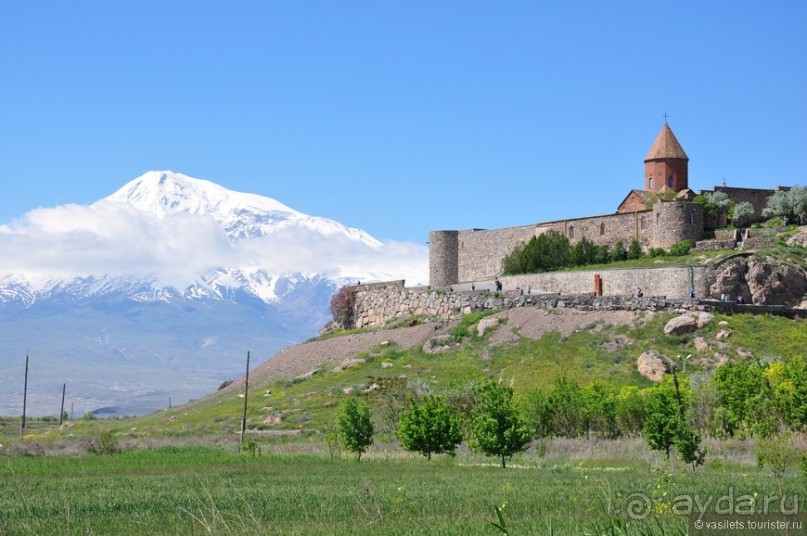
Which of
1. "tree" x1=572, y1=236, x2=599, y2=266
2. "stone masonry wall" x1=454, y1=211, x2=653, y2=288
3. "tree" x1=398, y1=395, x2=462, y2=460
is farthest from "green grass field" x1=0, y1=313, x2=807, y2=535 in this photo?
"stone masonry wall" x1=454, y1=211, x2=653, y2=288

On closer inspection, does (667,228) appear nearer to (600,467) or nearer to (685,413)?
(685,413)

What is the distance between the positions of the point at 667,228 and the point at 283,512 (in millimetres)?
50598

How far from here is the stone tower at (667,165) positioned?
79375 mm

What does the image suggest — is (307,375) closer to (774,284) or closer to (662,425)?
(774,284)

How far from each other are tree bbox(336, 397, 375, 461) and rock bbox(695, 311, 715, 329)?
22.6m

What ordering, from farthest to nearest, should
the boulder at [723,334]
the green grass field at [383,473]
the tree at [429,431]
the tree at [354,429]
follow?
the boulder at [723,334]
the tree at [354,429]
the tree at [429,431]
the green grass field at [383,473]

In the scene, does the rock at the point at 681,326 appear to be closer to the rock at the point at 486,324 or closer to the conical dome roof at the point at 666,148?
the rock at the point at 486,324

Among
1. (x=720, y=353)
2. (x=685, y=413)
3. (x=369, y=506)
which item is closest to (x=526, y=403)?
(x=685, y=413)

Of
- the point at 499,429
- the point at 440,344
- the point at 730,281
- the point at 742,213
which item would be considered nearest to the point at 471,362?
the point at 440,344

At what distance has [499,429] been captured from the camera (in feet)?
130

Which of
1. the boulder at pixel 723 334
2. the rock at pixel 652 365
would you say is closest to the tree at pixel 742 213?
the boulder at pixel 723 334

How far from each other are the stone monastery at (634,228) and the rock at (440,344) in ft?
42.6

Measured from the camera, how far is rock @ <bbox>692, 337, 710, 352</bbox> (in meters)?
57.0

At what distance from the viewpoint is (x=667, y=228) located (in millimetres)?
70438
